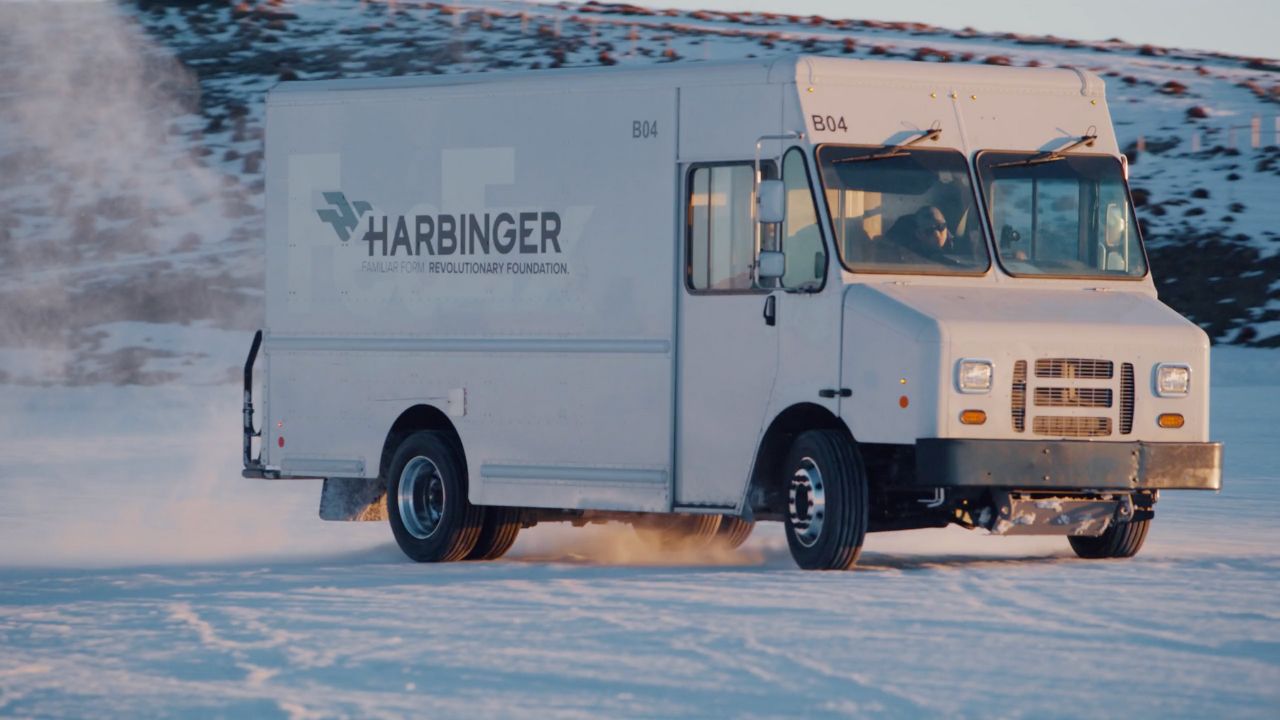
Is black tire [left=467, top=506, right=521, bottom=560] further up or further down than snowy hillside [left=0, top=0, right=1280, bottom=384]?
further down

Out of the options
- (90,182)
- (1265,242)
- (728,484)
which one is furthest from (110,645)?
(90,182)

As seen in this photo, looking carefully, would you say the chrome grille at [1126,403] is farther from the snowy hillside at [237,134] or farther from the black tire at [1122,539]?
the snowy hillside at [237,134]

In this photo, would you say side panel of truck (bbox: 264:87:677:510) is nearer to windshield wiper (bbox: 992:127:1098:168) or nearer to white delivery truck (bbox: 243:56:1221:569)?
white delivery truck (bbox: 243:56:1221:569)

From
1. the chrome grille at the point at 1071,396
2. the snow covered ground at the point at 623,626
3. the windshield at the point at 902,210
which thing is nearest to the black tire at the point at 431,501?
the snow covered ground at the point at 623,626

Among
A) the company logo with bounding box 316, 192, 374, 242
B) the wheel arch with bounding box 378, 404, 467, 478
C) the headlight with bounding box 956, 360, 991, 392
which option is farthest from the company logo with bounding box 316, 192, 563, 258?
the headlight with bounding box 956, 360, 991, 392

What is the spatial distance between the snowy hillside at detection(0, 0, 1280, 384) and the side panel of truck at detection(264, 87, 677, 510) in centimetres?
2090

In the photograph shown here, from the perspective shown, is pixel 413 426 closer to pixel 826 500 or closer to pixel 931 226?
pixel 826 500

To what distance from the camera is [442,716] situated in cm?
881

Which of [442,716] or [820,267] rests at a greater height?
[820,267]

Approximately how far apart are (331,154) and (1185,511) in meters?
7.14

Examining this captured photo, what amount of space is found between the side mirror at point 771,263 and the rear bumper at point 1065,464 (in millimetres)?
1292

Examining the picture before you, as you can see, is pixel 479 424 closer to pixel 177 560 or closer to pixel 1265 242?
pixel 177 560

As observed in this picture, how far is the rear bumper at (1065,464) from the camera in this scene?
42.4ft

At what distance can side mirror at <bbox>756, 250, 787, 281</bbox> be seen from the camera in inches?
533
